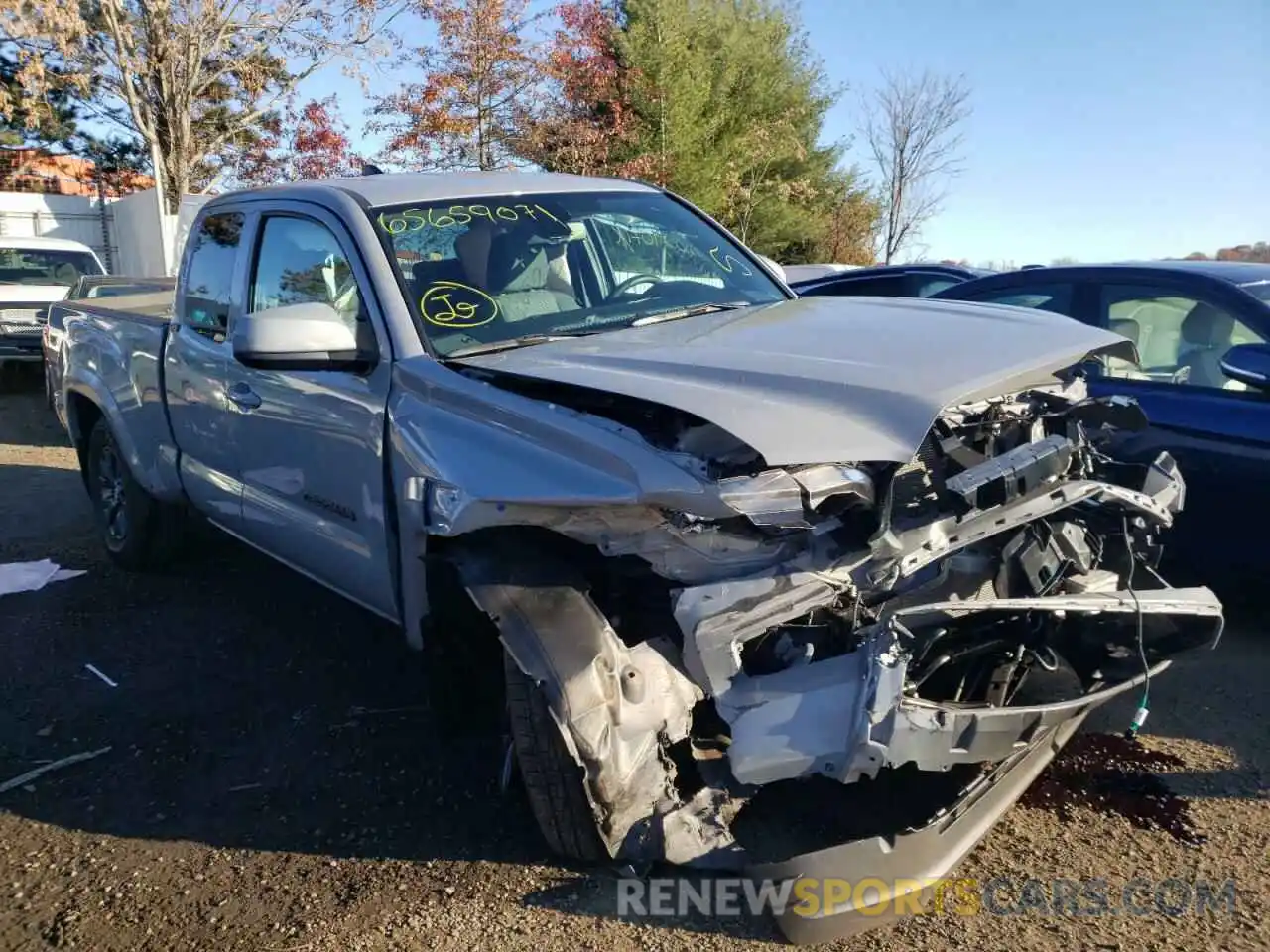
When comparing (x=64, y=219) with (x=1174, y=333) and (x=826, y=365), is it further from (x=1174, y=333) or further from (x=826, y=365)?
(x=826, y=365)

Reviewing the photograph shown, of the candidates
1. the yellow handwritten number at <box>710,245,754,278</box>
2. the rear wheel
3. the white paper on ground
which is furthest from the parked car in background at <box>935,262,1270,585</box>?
the white paper on ground

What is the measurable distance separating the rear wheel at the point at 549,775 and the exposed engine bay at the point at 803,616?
13 cm

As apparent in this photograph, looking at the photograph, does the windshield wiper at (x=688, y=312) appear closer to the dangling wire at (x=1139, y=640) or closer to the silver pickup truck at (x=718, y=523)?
the silver pickup truck at (x=718, y=523)

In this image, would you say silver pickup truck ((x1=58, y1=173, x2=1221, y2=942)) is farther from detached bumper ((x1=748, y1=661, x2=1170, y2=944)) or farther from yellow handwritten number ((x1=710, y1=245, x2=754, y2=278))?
yellow handwritten number ((x1=710, y1=245, x2=754, y2=278))

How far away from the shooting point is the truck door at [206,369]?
14.0 ft

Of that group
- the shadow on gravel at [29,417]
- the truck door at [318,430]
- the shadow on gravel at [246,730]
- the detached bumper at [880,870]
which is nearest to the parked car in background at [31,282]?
the shadow on gravel at [29,417]

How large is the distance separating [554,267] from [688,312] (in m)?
0.54

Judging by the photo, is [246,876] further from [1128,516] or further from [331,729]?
[1128,516]

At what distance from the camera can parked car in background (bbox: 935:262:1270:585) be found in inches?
159

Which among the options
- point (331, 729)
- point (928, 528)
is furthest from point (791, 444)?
point (331, 729)

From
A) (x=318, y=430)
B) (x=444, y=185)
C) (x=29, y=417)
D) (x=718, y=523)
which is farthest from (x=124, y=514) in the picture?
(x=29, y=417)

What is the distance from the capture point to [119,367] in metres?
5.26

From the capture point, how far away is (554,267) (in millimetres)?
3797

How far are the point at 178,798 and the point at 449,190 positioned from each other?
238 cm
